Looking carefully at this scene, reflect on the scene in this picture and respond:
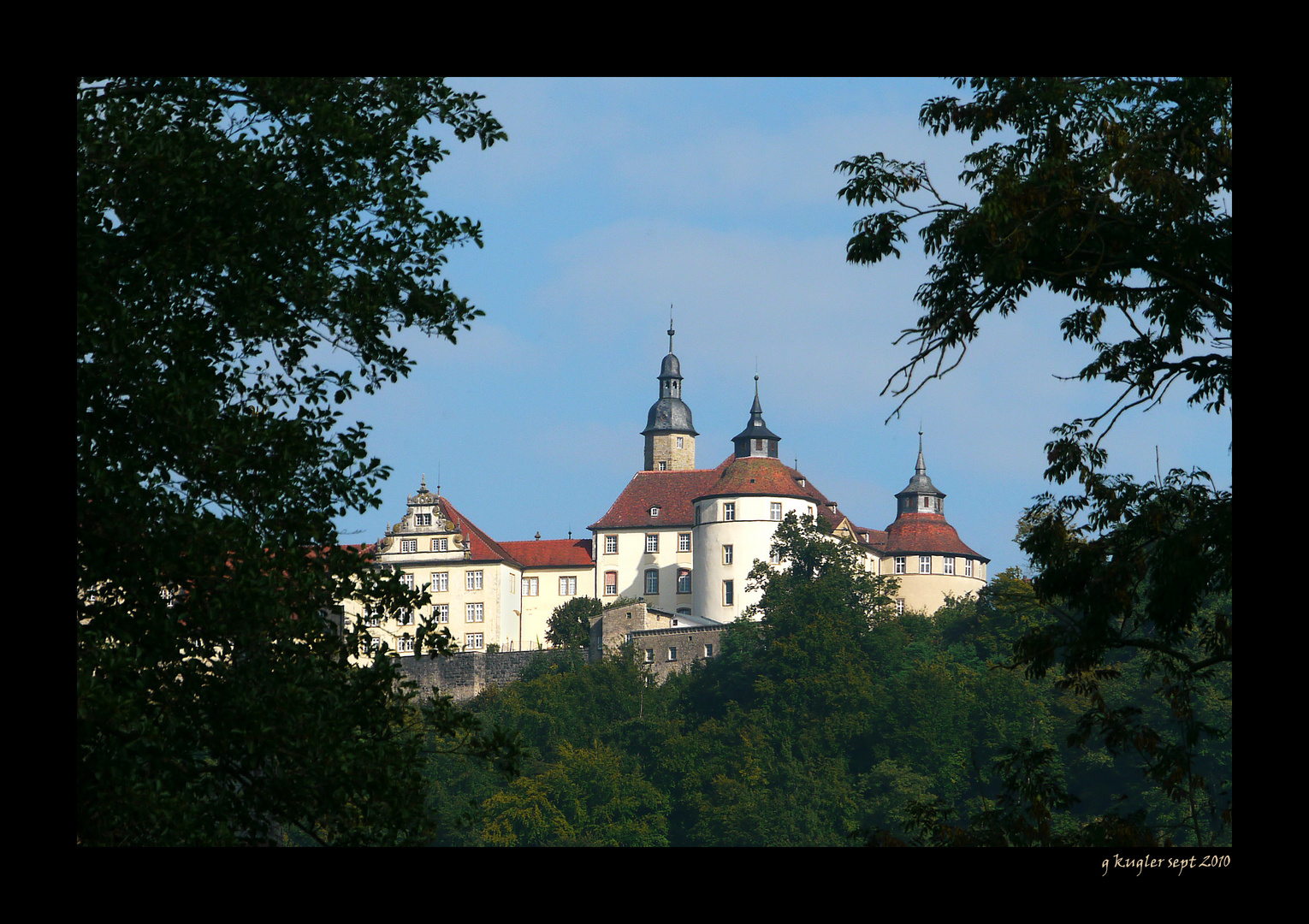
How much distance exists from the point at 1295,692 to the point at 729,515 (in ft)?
248

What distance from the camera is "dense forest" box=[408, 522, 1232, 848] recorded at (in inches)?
2474

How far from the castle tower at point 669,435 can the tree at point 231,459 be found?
8523cm

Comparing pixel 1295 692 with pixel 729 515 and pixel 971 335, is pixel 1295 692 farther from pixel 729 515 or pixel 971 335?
pixel 729 515

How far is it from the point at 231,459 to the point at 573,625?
73.2 m

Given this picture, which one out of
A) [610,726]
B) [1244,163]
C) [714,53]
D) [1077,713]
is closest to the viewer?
[714,53]

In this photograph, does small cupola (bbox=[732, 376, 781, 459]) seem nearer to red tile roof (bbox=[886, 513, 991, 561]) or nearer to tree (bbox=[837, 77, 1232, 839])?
red tile roof (bbox=[886, 513, 991, 561])

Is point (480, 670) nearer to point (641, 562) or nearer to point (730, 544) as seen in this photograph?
point (641, 562)

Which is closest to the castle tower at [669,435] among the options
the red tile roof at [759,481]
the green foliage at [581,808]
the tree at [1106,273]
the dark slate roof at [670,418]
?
the dark slate roof at [670,418]

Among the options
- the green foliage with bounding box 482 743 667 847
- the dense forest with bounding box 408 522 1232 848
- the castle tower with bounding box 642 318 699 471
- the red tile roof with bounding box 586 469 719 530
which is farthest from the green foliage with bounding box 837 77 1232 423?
the castle tower with bounding box 642 318 699 471

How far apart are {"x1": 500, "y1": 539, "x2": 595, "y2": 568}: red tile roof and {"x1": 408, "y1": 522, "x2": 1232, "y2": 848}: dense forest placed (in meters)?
9.93

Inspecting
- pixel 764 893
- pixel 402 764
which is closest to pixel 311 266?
pixel 402 764

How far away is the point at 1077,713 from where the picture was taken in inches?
2426

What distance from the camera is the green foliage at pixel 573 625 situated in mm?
81375

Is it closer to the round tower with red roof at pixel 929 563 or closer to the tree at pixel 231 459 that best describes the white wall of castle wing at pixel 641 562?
the round tower with red roof at pixel 929 563
